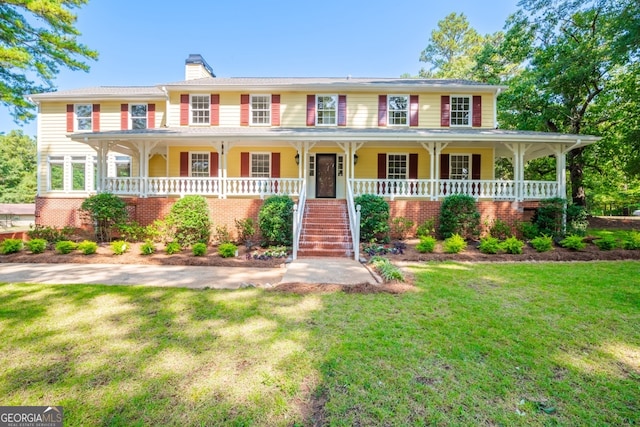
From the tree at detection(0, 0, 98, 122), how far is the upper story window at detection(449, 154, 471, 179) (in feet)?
57.7

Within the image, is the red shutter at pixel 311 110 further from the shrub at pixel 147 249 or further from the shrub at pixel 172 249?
the shrub at pixel 147 249

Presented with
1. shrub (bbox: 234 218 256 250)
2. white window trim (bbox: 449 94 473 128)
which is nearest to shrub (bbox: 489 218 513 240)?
white window trim (bbox: 449 94 473 128)

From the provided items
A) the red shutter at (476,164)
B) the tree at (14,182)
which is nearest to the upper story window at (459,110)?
the red shutter at (476,164)

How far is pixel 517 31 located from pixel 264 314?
21.2 m

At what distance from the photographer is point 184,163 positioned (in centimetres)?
1431

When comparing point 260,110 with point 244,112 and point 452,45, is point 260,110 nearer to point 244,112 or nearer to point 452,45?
point 244,112

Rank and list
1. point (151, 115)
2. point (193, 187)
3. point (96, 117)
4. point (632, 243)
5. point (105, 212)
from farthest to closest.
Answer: point (96, 117), point (151, 115), point (193, 187), point (105, 212), point (632, 243)

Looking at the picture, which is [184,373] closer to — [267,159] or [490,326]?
[490,326]

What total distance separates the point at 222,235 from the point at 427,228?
742 centimetres

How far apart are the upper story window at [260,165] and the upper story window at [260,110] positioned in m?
1.67

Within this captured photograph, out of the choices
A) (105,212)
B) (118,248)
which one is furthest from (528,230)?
(105,212)

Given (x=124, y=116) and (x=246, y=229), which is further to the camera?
(x=124, y=116)

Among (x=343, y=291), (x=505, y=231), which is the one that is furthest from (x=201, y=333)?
(x=505, y=231)

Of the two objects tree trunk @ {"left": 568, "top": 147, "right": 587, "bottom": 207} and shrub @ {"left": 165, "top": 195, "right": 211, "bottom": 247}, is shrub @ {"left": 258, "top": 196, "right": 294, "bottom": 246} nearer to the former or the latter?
shrub @ {"left": 165, "top": 195, "right": 211, "bottom": 247}
